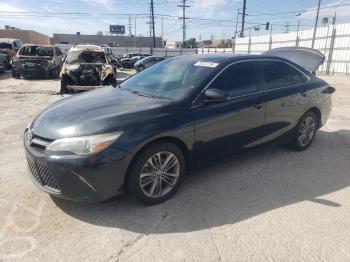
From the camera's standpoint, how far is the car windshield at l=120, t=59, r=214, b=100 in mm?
3805

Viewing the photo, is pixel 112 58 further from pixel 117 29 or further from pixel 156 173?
pixel 117 29

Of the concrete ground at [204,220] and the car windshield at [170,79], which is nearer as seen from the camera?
the concrete ground at [204,220]

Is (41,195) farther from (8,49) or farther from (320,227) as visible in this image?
(8,49)

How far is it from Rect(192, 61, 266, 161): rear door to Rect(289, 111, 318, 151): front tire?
1038 millimetres

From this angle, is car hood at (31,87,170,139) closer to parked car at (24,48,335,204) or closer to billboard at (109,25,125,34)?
parked car at (24,48,335,204)

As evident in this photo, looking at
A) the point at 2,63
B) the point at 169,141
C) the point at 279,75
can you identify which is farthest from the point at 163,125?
the point at 2,63

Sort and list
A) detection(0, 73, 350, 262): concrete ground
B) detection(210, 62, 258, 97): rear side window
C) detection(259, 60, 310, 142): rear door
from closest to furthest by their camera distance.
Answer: detection(0, 73, 350, 262): concrete ground, detection(210, 62, 258, 97): rear side window, detection(259, 60, 310, 142): rear door

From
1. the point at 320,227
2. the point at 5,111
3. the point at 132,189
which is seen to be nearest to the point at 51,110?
the point at 132,189

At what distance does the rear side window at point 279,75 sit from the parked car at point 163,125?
16 mm

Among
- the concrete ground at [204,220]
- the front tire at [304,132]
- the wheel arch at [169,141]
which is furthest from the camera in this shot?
the front tire at [304,132]

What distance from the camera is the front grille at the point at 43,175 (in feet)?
10.00

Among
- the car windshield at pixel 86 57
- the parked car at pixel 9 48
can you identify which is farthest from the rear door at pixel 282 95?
the parked car at pixel 9 48

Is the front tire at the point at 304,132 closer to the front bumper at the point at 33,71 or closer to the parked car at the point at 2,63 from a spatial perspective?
the front bumper at the point at 33,71

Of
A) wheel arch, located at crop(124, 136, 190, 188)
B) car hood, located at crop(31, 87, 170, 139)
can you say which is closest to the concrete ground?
wheel arch, located at crop(124, 136, 190, 188)
